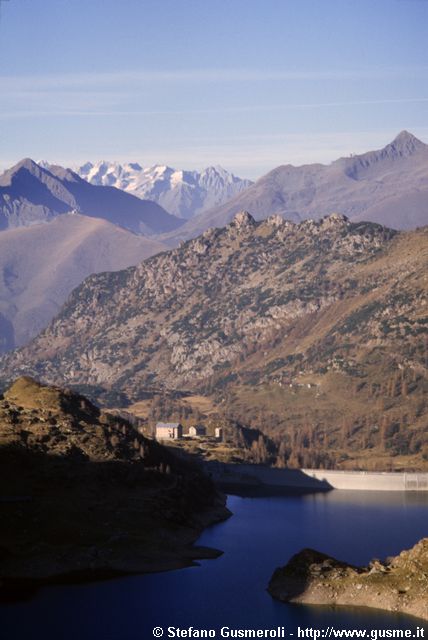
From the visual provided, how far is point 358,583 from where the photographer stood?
491 ft

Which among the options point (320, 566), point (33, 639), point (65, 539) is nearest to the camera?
point (33, 639)

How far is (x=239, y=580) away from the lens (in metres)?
160

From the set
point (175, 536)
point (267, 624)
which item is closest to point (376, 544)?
point (175, 536)

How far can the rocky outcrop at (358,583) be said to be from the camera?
144250 millimetres

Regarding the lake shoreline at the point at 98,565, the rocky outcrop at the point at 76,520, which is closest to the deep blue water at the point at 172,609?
the lake shoreline at the point at 98,565

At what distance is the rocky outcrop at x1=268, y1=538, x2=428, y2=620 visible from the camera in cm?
14425

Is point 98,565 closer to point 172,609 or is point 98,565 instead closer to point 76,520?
point 76,520

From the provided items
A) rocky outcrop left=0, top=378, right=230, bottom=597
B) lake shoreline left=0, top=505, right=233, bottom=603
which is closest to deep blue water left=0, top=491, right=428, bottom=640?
lake shoreline left=0, top=505, right=233, bottom=603

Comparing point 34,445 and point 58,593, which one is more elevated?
point 34,445

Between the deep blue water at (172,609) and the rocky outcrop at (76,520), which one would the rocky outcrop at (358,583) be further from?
the rocky outcrop at (76,520)

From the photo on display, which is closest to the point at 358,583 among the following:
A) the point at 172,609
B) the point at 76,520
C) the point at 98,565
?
the point at 172,609

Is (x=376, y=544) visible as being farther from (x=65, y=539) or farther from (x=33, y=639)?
(x=33, y=639)

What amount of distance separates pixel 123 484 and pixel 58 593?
47562 mm

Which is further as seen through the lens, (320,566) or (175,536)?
(175,536)
